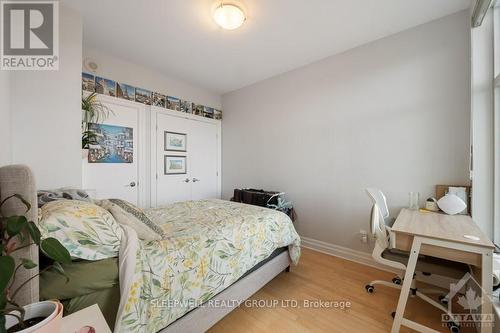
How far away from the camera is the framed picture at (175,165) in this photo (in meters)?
3.37

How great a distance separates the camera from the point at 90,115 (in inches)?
98.0

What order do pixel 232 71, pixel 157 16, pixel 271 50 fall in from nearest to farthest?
pixel 157 16 < pixel 271 50 < pixel 232 71

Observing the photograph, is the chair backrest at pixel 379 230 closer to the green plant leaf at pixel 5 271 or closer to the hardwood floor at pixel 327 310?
the hardwood floor at pixel 327 310

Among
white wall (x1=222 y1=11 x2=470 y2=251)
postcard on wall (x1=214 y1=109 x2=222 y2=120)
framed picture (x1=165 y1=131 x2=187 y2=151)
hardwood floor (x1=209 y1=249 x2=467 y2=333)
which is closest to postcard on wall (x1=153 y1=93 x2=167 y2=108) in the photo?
framed picture (x1=165 y1=131 x2=187 y2=151)

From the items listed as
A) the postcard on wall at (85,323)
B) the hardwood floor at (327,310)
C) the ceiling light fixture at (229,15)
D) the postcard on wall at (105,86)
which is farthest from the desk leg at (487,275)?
the postcard on wall at (105,86)

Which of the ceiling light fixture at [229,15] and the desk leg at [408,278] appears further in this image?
the ceiling light fixture at [229,15]

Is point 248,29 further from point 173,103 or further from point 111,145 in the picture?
point 111,145

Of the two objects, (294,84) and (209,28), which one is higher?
(209,28)

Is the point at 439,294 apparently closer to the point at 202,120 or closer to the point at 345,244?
the point at 345,244

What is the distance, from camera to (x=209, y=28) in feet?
7.24

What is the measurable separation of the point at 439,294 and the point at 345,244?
962 millimetres

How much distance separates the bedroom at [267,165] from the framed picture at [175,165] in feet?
0.12

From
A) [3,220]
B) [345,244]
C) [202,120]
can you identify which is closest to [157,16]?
[202,120]
